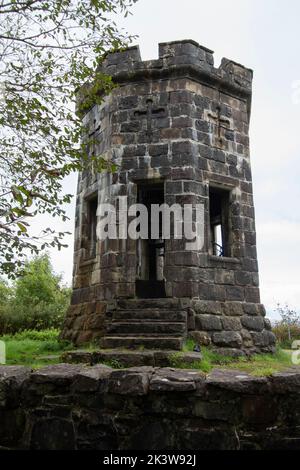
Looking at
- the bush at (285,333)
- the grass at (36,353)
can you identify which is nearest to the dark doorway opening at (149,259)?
the grass at (36,353)

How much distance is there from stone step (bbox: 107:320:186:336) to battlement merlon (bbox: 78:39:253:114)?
4922 mm

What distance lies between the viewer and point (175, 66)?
27.2 ft

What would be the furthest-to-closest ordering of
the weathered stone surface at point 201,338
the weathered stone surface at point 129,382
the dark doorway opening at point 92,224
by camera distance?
the dark doorway opening at point 92,224
the weathered stone surface at point 201,338
the weathered stone surface at point 129,382

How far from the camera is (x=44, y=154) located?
6.52 m

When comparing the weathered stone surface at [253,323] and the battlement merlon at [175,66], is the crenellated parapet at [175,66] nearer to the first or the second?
the battlement merlon at [175,66]

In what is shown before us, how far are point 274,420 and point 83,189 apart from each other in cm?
710

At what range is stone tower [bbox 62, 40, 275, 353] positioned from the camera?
23.9 feet

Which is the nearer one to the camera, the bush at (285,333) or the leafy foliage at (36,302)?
the bush at (285,333)

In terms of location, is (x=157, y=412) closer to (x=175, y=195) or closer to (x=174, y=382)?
(x=174, y=382)

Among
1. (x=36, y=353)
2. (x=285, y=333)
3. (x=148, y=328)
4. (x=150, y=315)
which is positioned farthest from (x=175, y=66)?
(x=285, y=333)

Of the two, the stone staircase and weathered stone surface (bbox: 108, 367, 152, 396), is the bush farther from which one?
weathered stone surface (bbox: 108, 367, 152, 396)

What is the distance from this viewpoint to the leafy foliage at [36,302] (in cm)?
1692

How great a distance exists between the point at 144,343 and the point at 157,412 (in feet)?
10.2

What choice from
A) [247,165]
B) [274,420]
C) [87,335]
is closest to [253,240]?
[247,165]
